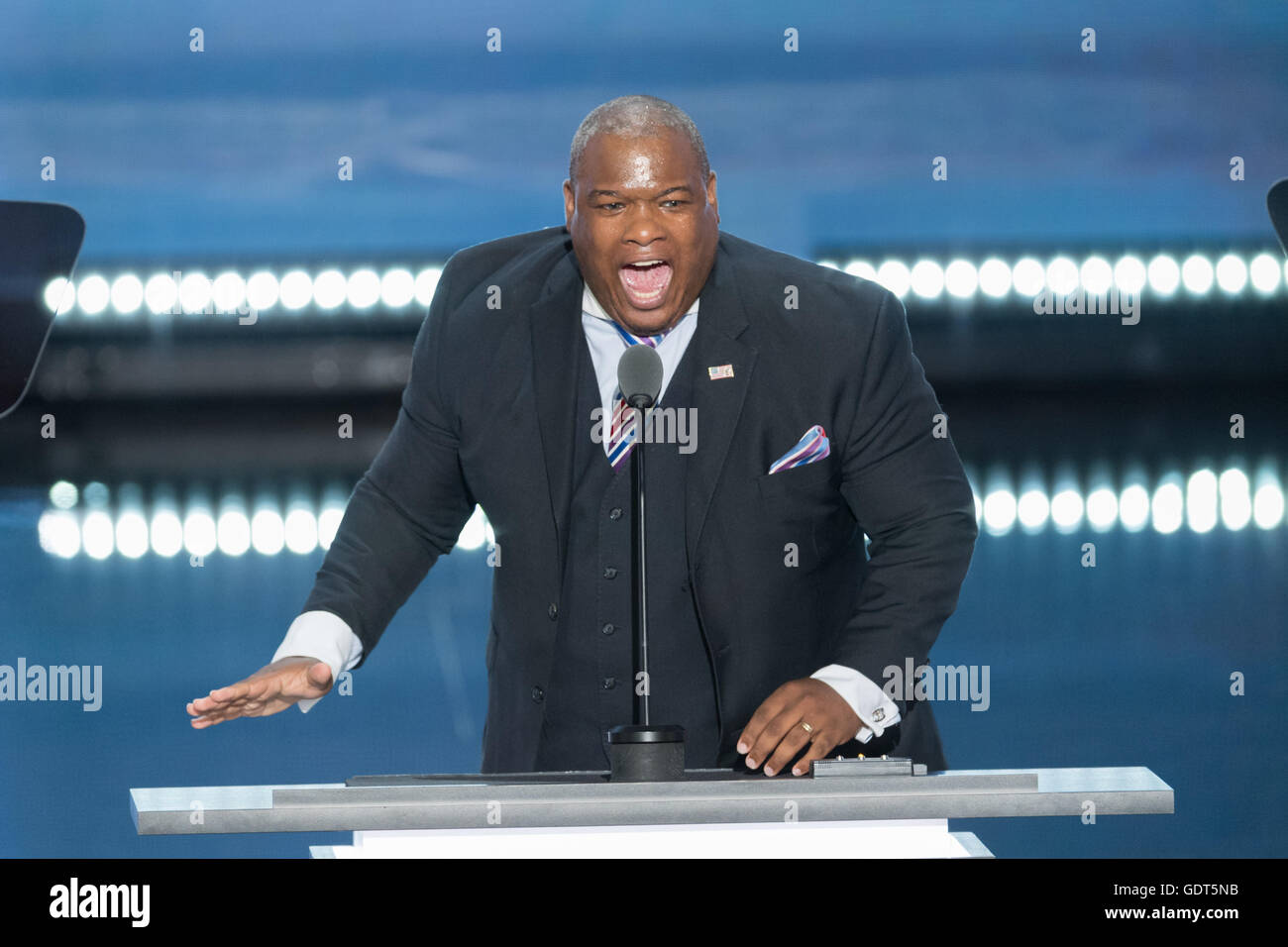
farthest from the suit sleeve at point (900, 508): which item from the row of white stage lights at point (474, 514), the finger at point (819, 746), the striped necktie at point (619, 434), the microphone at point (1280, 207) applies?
the microphone at point (1280, 207)

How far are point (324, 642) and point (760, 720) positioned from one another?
0.50m

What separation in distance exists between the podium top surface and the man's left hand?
6.8 inches

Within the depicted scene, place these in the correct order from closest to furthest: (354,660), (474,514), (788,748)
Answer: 1. (788,748)
2. (354,660)
3. (474,514)

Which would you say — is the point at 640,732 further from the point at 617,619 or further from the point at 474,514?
the point at 474,514

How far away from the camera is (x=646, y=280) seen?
2039 millimetres

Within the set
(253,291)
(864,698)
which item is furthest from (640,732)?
(253,291)

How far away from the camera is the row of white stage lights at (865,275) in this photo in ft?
23.6

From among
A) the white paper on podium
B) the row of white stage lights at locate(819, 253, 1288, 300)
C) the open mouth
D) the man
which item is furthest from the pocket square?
the row of white stage lights at locate(819, 253, 1288, 300)

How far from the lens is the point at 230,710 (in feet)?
5.55

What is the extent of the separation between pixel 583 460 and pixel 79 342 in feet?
22.1

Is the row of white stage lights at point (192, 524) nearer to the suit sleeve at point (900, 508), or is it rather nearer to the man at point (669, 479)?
the man at point (669, 479)

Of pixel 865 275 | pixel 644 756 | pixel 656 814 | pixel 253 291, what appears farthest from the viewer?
pixel 253 291

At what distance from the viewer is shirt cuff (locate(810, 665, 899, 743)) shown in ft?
5.95
